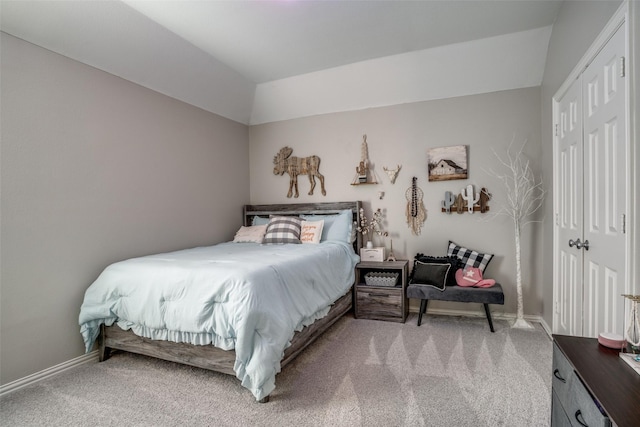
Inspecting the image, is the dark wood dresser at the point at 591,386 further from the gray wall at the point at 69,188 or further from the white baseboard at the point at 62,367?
the gray wall at the point at 69,188

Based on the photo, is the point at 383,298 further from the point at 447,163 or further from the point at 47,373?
the point at 47,373

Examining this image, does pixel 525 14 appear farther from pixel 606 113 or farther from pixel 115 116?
pixel 115 116

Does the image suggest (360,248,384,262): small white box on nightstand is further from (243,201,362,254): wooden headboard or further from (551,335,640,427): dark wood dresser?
(551,335,640,427): dark wood dresser

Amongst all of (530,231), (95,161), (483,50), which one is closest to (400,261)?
(530,231)

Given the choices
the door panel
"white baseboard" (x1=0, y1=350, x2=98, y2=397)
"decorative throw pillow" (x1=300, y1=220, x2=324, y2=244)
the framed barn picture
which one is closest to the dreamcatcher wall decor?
the framed barn picture

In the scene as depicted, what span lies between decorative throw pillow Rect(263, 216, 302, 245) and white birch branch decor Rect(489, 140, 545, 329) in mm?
2164

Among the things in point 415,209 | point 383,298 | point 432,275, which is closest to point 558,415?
point 432,275

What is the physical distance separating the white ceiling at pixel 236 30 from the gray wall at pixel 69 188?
0.56 ft

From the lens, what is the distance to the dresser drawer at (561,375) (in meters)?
1.21

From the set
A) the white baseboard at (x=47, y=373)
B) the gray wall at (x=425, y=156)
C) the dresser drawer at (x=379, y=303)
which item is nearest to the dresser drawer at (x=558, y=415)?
the dresser drawer at (x=379, y=303)

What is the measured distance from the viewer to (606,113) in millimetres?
1812

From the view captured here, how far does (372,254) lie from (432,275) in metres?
0.73

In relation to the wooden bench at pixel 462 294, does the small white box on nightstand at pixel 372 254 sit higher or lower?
higher

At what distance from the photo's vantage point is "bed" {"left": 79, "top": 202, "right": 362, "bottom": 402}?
1.96 m
